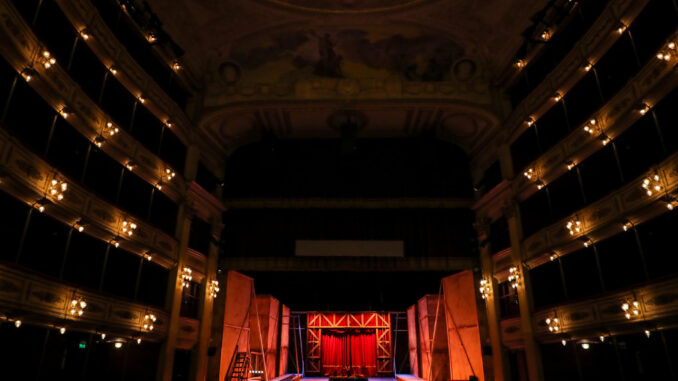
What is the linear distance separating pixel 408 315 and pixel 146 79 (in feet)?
60.4

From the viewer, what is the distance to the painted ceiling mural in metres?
17.2

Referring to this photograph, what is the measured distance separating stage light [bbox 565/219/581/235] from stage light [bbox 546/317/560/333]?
264 centimetres

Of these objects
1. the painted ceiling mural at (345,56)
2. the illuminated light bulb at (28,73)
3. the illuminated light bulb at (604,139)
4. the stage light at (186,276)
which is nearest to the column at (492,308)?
the illuminated light bulb at (604,139)

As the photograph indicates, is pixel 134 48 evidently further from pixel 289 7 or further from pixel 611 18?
pixel 611 18

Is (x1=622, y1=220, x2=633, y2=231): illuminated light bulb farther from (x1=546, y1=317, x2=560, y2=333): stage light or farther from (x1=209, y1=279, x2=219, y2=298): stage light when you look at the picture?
(x1=209, y1=279, x2=219, y2=298): stage light

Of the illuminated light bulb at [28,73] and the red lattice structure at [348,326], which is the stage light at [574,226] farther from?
the red lattice structure at [348,326]

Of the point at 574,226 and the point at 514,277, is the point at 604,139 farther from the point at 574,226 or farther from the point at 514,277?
the point at 514,277

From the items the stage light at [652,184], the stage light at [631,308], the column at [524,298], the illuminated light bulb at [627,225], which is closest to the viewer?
the stage light at [652,184]

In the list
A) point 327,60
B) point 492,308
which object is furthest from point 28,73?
point 492,308

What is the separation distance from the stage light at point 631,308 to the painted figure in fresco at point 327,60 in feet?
42.6

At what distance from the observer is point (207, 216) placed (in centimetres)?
1797

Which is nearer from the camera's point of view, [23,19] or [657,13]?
[23,19]

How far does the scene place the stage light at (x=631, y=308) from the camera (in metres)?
10.1

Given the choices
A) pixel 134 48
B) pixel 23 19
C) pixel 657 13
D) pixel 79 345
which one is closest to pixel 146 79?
pixel 134 48
